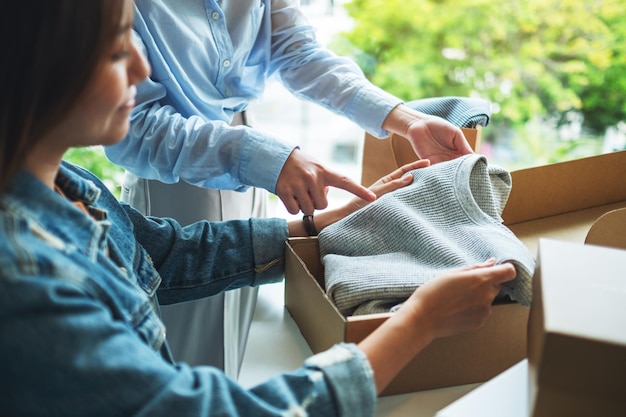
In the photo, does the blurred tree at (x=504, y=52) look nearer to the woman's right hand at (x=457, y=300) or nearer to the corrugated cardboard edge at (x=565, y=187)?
the corrugated cardboard edge at (x=565, y=187)

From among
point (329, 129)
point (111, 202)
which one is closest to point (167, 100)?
point (111, 202)

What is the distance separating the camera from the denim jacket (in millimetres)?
439

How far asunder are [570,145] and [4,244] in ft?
11.8

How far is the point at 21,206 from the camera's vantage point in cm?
48

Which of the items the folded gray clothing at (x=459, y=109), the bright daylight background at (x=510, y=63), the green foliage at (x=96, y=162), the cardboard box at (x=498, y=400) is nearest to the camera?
the cardboard box at (x=498, y=400)

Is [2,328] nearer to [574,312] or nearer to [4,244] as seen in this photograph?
[4,244]

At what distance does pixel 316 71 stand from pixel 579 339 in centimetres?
78

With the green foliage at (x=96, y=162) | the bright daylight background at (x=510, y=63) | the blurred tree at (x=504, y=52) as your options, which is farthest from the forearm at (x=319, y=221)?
the blurred tree at (x=504, y=52)

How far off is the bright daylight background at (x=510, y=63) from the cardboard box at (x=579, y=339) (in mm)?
2551

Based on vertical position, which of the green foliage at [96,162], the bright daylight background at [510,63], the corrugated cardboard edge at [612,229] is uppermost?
the corrugated cardboard edge at [612,229]

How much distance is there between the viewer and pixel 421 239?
0.76 metres

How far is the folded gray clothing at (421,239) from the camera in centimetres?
70

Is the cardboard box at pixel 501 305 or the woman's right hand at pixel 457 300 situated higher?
the woman's right hand at pixel 457 300

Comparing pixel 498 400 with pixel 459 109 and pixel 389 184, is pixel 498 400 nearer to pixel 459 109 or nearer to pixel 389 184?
pixel 389 184
